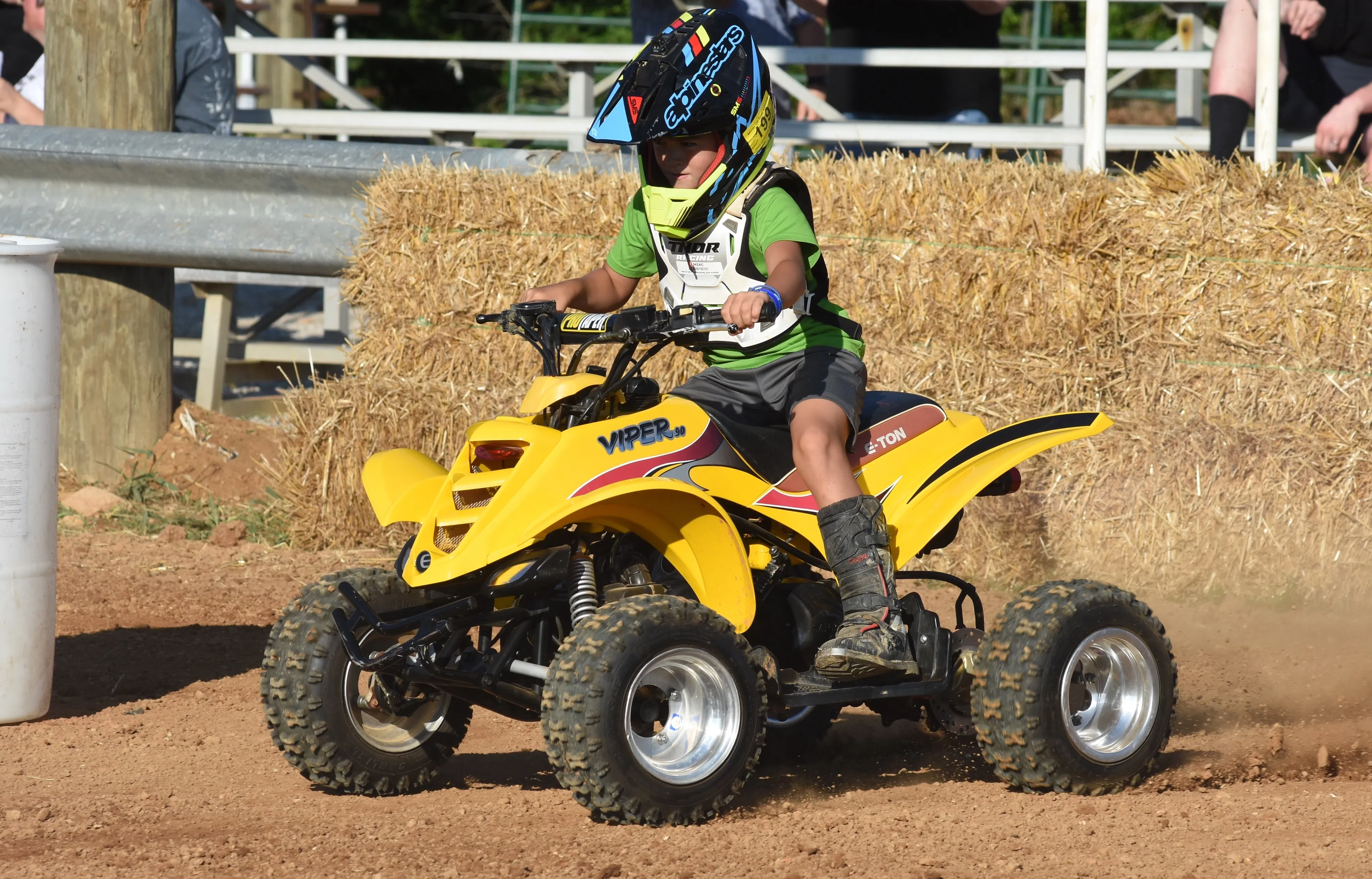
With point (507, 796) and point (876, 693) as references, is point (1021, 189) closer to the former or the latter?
point (876, 693)

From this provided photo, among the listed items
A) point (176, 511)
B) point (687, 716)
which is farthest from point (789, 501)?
point (176, 511)

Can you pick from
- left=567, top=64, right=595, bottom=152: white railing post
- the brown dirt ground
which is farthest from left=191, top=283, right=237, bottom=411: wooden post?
left=567, top=64, right=595, bottom=152: white railing post

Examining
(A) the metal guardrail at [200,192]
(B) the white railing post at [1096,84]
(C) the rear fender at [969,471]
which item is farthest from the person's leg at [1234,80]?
(C) the rear fender at [969,471]

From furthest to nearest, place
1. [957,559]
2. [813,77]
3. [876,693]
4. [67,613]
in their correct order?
[813,77] < [957,559] < [67,613] < [876,693]

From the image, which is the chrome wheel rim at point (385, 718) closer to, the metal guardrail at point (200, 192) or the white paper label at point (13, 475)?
the white paper label at point (13, 475)

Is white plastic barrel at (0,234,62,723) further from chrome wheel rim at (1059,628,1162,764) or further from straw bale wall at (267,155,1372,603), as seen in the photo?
chrome wheel rim at (1059,628,1162,764)

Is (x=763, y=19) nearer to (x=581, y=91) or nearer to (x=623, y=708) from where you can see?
(x=581, y=91)

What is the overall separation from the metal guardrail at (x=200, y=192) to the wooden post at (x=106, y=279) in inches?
10.5

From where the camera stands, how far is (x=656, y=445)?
441 centimetres

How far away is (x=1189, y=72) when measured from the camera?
11703 mm

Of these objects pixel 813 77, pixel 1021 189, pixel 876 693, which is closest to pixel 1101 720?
pixel 876 693

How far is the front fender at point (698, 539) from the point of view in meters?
4.41

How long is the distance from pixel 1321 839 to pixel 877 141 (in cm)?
656

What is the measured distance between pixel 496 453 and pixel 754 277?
984 millimetres
